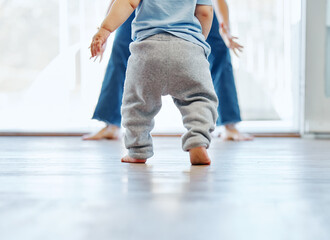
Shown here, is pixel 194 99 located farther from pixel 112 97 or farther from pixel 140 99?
pixel 112 97

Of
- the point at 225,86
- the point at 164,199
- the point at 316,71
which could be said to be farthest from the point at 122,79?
the point at 164,199

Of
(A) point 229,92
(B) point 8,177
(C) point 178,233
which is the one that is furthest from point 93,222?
(A) point 229,92

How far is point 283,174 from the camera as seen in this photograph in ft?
3.73

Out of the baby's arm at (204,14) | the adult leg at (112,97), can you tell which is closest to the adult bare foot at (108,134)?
the adult leg at (112,97)

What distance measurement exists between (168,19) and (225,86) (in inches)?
38.9

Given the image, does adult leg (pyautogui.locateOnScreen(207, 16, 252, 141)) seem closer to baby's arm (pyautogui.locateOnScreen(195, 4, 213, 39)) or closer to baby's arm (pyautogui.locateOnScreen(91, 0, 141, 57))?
baby's arm (pyautogui.locateOnScreen(195, 4, 213, 39))

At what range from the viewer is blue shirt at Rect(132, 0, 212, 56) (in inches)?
51.0

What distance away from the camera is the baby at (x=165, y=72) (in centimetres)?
127

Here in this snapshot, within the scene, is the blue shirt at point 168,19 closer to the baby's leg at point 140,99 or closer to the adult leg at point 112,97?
the baby's leg at point 140,99

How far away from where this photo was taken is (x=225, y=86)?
225 cm

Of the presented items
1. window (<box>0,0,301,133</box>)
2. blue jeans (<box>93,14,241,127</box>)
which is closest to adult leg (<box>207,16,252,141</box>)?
blue jeans (<box>93,14,241,127</box>)

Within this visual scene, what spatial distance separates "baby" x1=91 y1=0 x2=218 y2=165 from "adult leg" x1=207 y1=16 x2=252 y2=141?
885mm

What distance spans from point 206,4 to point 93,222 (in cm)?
86

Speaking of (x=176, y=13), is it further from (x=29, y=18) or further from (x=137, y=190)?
(x=29, y=18)
